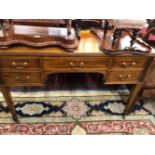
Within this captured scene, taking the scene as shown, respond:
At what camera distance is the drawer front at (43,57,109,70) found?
106cm

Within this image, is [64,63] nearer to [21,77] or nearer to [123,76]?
[21,77]

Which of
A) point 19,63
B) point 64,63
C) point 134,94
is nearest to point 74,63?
point 64,63

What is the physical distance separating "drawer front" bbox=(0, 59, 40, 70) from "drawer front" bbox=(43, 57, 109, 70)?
67mm

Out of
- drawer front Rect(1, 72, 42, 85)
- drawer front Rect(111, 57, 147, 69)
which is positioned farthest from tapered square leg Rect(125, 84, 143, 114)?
drawer front Rect(1, 72, 42, 85)

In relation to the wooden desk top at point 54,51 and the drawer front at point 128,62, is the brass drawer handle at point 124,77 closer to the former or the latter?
the drawer front at point 128,62

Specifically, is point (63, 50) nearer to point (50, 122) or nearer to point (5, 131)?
point (50, 122)

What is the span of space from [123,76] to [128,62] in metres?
0.14

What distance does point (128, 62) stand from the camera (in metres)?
1.12

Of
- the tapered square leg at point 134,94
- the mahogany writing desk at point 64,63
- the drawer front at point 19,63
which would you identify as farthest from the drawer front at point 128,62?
the drawer front at point 19,63

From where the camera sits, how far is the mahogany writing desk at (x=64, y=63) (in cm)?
102

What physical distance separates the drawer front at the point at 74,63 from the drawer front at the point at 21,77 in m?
0.12

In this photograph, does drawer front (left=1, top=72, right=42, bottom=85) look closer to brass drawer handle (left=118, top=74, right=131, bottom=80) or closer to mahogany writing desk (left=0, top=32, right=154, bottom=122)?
mahogany writing desk (left=0, top=32, right=154, bottom=122)
